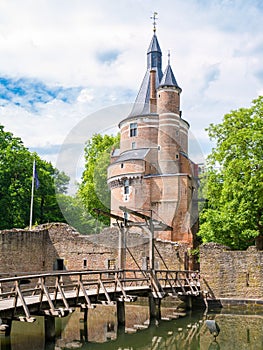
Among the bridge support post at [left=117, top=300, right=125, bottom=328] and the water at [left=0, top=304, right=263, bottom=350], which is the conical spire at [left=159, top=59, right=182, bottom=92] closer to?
the water at [left=0, top=304, right=263, bottom=350]

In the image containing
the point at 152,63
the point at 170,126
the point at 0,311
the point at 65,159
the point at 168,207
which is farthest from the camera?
the point at 152,63

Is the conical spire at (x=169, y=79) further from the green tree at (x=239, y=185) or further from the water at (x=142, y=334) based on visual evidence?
the water at (x=142, y=334)

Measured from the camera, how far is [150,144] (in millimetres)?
37375

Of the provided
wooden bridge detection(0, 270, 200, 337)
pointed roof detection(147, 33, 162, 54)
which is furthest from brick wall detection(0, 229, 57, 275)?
pointed roof detection(147, 33, 162, 54)

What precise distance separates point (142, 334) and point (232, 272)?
7787 mm

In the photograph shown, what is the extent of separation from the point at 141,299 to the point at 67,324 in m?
6.52

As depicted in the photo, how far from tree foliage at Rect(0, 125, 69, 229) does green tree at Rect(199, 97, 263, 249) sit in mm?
10895

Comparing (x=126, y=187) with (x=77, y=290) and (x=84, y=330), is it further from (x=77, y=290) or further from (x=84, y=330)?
(x=77, y=290)

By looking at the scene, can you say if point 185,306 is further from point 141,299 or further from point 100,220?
point 100,220

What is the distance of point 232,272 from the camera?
68.5 ft

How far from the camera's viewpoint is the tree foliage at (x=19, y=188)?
107 feet

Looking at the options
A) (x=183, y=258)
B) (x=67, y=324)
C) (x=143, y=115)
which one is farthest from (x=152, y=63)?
(x=67, y=324)

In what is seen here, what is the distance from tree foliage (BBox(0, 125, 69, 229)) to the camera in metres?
32.6

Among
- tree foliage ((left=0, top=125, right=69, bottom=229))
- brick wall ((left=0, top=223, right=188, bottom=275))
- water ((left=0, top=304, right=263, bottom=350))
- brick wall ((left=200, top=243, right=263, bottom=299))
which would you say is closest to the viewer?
water ((left=0, top=304, right=263, bottom=350))
